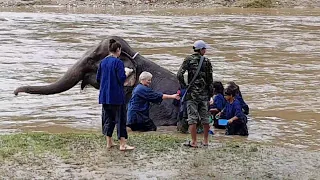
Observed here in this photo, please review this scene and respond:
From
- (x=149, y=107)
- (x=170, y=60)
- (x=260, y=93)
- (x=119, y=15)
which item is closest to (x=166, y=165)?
(x=149, y=107)

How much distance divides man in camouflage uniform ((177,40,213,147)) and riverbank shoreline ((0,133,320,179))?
1.31 feet

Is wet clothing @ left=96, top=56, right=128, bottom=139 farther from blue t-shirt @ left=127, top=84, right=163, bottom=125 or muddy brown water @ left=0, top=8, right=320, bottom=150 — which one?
muddy brown water @ left=0, top=8, right=320, bottom=150

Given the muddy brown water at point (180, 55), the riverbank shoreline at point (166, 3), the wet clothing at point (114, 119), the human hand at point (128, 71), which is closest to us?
the wet clothing at point (114, 119)

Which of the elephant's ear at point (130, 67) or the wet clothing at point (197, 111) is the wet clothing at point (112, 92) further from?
the elephant's ear at point (130, 67)

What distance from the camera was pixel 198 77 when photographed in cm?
862

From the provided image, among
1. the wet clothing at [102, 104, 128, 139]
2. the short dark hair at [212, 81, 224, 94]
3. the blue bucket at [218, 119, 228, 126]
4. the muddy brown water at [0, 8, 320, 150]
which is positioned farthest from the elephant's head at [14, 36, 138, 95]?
the wet clothing at [102, 104, 128, 139]

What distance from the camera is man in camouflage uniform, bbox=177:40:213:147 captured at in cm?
861

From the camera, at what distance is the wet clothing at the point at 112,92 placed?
8242 millimetres

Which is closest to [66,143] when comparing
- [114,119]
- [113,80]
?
[114,119]

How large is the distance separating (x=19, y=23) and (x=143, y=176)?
92.9ft

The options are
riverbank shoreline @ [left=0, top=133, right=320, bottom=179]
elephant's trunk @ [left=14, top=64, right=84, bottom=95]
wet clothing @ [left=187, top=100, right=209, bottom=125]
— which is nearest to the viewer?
riverbank shoreline @ [left=0, top=133, right=320, bottom=179]

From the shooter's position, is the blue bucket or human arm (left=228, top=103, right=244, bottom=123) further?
the blue bucket

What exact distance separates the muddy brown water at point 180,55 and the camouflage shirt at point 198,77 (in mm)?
1827

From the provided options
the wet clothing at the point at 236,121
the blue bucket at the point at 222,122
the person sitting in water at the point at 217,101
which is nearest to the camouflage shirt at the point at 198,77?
the wet clothing at the point at 236,121
